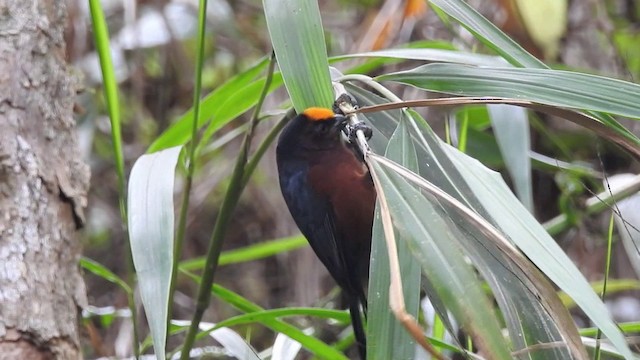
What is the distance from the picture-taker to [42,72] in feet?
5.24

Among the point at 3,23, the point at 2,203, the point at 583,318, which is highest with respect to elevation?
the point at 3,23

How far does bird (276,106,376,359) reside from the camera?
5.61 ft

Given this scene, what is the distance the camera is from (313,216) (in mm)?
1740

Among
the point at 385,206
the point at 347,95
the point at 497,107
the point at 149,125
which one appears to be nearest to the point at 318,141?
the point at 497,107

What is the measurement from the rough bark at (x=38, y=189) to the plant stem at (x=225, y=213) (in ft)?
0.71

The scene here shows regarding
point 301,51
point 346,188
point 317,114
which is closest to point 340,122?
point 317,114

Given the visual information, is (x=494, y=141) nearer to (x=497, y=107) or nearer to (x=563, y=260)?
(x=497, y=107)

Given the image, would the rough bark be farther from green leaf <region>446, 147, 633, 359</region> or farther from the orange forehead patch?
green leaf <region>446, 147, 633, 359</region>

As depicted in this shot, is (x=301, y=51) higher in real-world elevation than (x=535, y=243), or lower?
higher

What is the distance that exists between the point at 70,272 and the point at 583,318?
66.6 inches

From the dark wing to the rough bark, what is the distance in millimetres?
407

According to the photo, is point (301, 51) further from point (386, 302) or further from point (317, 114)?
point (317, 114)

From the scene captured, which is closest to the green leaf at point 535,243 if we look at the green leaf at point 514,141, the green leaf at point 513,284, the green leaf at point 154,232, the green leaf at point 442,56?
the green leaf at point 513,284

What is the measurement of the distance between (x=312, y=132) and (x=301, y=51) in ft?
2.05
